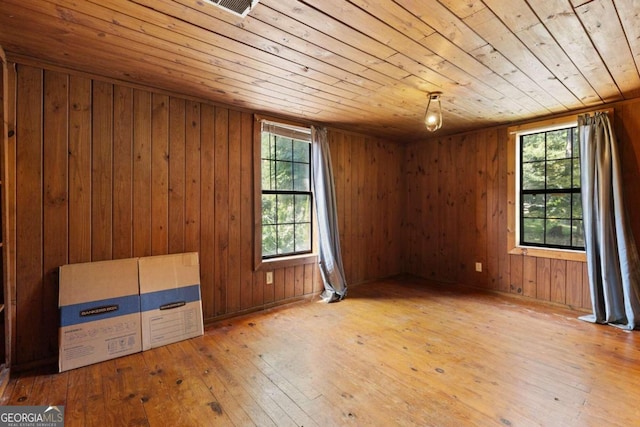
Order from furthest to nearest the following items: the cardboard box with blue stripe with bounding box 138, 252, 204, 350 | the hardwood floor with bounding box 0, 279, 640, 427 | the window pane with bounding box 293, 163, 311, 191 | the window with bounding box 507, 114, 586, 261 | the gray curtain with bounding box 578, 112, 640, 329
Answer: the window pane with bounding box 293, 163, 311, 191
the window with bounding box 507, 114, 586, 261
the gray curtain with bounding box 578, 112, 640, 329
the cardboard box with blue stripe with bounding box 138, 252, 204, 350
the hardwood floor with bounding box 0, 279, 640, 427

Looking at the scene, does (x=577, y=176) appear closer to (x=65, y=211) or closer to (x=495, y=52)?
(x=495, y=52)

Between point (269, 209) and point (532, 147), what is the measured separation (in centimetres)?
333

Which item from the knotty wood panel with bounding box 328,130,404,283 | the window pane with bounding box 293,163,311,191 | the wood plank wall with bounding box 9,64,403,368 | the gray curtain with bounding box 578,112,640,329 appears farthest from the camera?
the knotty wood panel with bounding box 328,130,404,283

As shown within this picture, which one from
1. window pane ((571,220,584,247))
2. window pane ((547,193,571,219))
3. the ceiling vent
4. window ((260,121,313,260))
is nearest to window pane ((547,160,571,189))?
window pane ((547,193,571,219))

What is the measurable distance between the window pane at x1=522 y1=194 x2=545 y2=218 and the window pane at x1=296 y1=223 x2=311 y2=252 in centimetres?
274

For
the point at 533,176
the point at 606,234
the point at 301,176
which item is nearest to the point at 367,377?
the point at 301,176

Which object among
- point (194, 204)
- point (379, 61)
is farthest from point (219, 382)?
point (379, 61)

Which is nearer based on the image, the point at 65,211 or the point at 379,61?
the point at 379,61

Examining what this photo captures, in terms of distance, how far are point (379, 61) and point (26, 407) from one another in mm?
3091

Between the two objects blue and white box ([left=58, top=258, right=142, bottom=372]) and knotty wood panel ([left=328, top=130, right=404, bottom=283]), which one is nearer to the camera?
blue and white box ([left=58, top=258, right=142, bottom=372])

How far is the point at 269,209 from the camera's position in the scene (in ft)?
11.6

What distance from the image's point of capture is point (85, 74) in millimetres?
2350

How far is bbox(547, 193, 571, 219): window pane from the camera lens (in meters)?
3.51

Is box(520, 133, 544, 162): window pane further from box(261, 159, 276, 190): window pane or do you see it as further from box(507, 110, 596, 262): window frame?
box(261, 159, 276, 190): window pane
